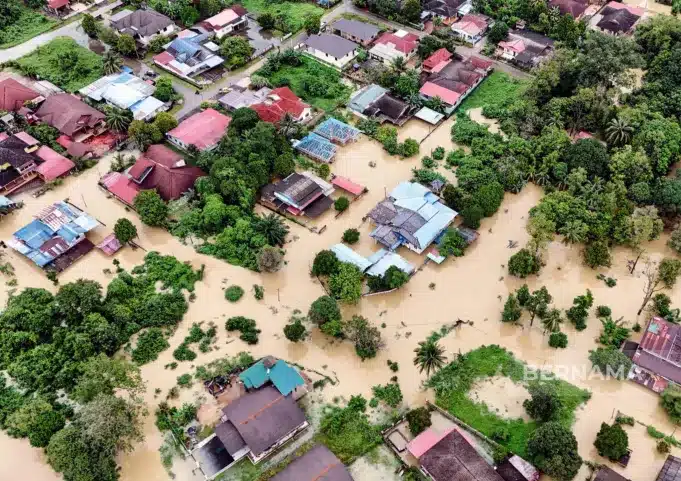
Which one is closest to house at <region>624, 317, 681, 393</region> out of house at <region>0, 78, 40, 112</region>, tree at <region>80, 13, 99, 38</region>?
house at <region>0, 78, 40, 112</region>

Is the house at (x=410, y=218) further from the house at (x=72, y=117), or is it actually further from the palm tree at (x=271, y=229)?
the house at (x=72, y=117)

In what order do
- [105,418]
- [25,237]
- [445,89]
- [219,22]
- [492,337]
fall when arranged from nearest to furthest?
[105,418]
[492,337]
[25,237]
[445,89]
[219,22]

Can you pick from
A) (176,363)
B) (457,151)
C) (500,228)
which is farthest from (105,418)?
(457,151)

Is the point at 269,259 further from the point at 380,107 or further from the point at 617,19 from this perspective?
the point at 617,19

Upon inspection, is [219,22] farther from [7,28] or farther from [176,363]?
[176,363]

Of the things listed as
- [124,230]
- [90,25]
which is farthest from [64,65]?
[124,230]

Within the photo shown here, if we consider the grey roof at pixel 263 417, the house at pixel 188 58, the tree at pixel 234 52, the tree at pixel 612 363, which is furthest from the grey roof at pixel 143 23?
the tree at pixel 612 363
